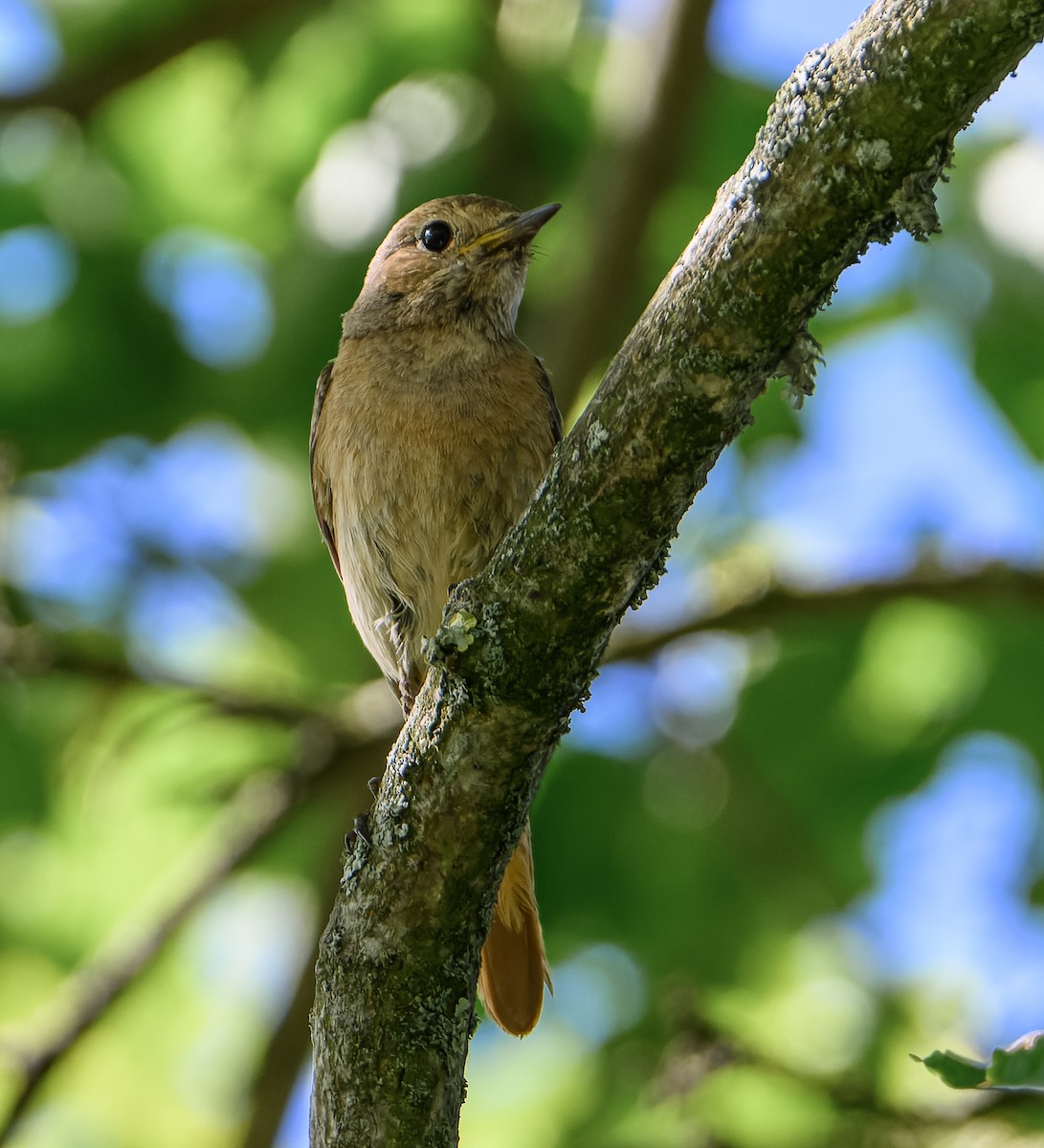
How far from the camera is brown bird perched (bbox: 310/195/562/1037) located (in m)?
5.01

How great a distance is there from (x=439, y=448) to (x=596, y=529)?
2.16 metres

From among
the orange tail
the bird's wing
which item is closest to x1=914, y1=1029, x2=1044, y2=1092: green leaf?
the orange tail

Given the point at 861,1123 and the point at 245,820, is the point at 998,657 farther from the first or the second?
the point at 245,820

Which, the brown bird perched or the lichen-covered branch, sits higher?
the brown bird perched

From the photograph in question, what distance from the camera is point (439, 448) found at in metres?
5.02

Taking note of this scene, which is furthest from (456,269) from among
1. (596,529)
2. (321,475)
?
(596,529)

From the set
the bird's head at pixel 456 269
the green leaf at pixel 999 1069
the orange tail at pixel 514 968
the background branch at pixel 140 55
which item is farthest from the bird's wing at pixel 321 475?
the green leaf at pixel 999 1069

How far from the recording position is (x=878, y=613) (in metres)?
6.94

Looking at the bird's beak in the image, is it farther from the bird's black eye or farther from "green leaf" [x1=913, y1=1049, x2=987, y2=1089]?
"green leaf" [x1=913, y1=1049, x2=987, y2=1089]

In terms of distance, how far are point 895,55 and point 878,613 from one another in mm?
4644

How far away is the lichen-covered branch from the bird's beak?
2.74m

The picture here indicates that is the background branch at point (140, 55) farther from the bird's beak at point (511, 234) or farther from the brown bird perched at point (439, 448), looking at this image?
the bird's beak at point (511, 234)

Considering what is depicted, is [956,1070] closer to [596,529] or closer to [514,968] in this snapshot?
[596,529]

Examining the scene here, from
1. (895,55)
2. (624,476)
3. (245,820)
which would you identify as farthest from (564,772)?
(895,55)
